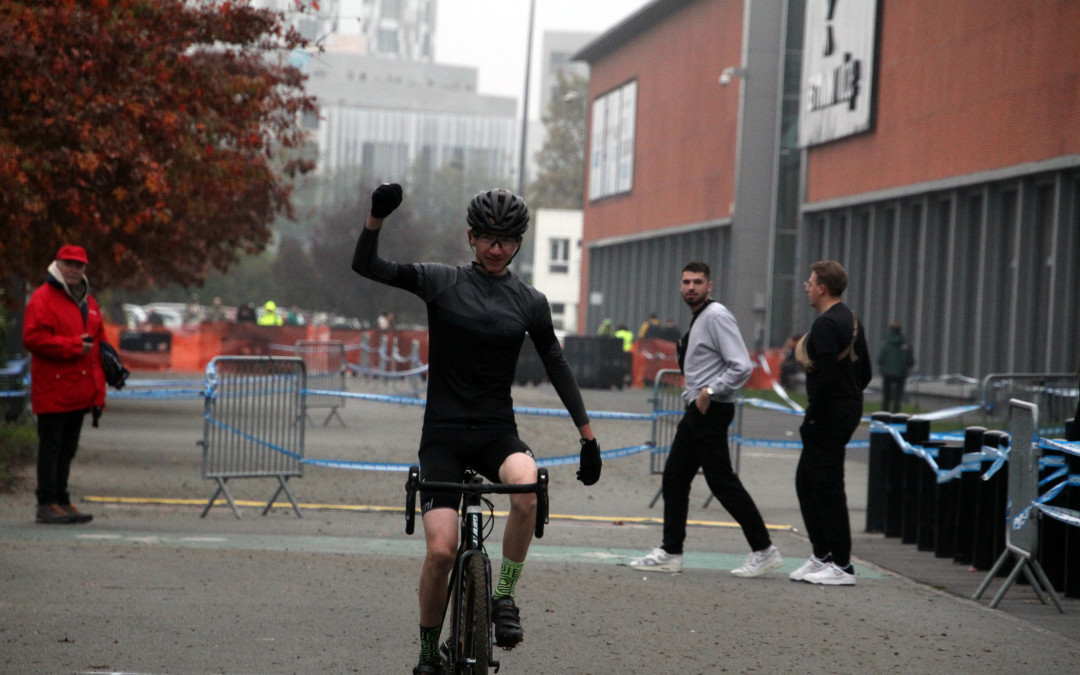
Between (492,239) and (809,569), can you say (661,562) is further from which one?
(492,239)

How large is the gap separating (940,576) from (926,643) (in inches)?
100

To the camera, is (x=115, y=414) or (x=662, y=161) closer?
(x=115, y=414)

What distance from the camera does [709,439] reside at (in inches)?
392

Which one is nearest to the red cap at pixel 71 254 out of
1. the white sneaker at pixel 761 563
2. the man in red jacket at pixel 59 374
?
the man in red jacket at pixel 59 374

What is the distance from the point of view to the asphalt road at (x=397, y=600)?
714 centimetres

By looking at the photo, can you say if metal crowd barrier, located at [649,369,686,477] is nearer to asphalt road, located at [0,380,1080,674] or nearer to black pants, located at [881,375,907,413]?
asphalt road, located at [0,380,1080,674]

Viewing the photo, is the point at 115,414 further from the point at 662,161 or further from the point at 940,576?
the point at 662,161

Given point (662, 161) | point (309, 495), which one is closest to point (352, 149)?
point (662, 161)

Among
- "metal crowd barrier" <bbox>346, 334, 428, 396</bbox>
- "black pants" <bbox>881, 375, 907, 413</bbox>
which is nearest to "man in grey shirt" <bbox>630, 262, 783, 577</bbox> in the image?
"black pants" <bbox>881, 375, 907, 413</bbox>

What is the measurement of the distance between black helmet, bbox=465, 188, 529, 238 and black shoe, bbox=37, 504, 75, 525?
673cm

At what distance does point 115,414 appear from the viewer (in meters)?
25.6

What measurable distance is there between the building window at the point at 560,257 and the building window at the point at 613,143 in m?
40.6

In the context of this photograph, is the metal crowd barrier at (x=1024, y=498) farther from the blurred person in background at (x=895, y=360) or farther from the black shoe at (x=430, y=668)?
the blurred person in background at (x=895, y=360)

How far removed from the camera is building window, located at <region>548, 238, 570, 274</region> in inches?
4139
